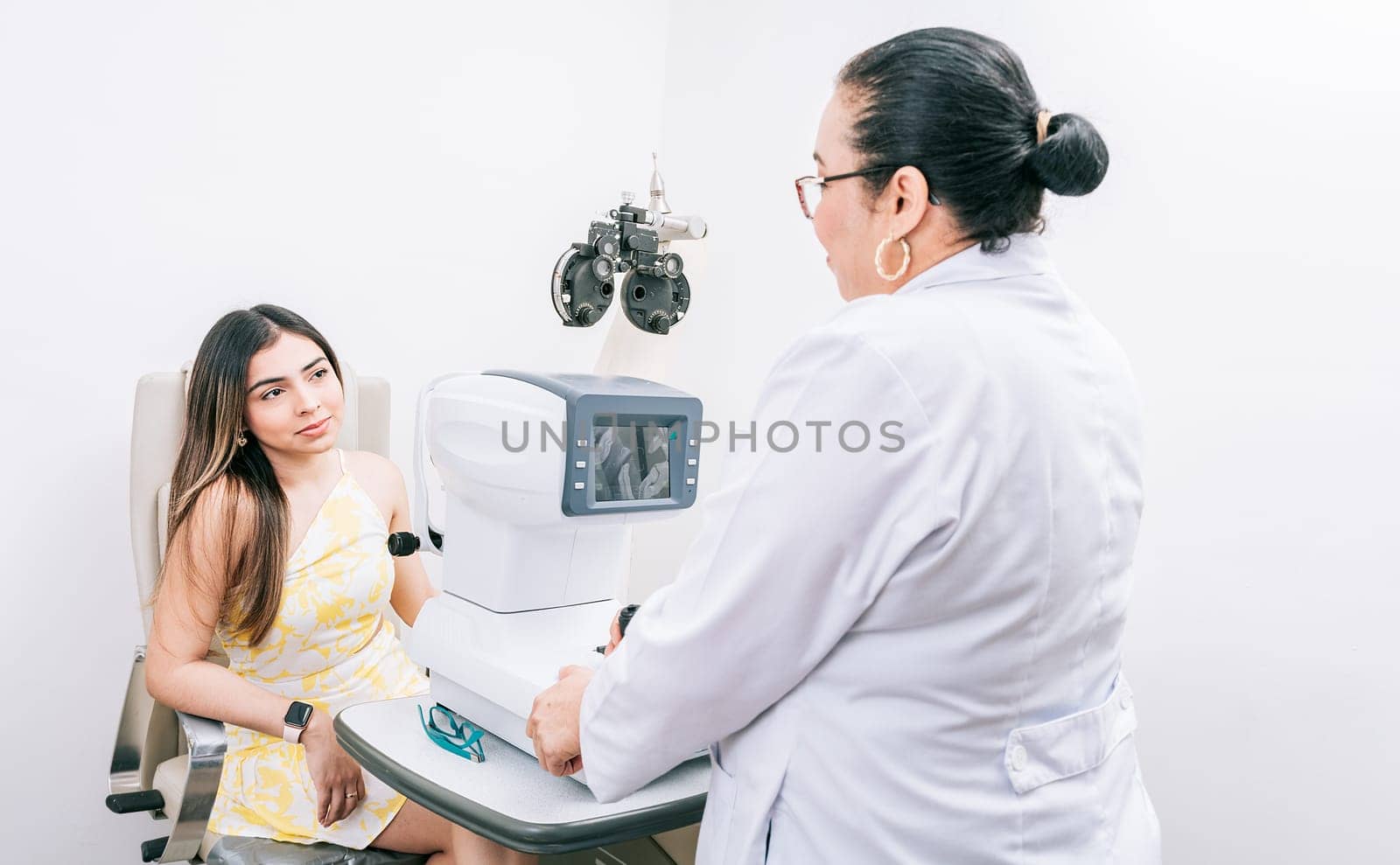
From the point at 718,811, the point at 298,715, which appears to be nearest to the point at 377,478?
the point at 298,715

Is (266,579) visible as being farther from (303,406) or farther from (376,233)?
(376,233)

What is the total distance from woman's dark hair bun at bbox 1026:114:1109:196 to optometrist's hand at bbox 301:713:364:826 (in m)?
1.14

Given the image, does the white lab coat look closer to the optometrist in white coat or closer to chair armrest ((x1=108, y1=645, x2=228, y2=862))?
the optometrist in white coat

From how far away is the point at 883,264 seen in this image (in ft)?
3.04

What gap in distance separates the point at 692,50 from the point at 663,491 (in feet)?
6.10

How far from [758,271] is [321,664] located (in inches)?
54.8

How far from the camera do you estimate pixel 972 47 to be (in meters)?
0.87

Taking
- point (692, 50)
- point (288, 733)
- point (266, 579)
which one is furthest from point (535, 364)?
point (288, 733)

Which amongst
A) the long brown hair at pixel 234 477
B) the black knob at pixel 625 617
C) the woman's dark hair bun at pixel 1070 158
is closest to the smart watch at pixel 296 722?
the long brown hair at pixel 234 477

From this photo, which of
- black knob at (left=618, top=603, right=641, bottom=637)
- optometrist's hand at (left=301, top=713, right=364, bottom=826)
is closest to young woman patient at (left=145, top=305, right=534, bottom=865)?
optometrist's hand at (left=301, top=713, right=364, bottom=826)

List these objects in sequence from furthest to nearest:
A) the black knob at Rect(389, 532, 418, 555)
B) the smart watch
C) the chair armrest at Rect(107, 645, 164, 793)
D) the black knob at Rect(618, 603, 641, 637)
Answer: the chair armrest at Rect(107, 645, 164, 793) → the smart watch → the black knob at Rect(389, 532, 418, 555) → the black knob at Rect(618, 603, 641, 637)

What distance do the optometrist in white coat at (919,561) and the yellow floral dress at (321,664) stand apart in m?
0.71

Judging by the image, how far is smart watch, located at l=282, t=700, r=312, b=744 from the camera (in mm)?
1368

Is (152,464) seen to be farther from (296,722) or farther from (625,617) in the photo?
(625,617)
